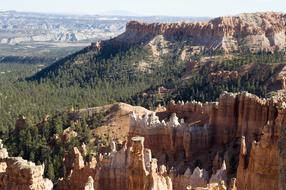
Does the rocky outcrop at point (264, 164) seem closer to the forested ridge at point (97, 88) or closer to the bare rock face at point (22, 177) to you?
the bare rock face at point (22, 177)

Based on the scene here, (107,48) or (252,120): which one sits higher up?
(252,120)

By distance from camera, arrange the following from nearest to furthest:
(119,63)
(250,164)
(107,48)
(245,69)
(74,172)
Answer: (250,164)
(74,172)
(245,69)
(119,63)
(107,48)

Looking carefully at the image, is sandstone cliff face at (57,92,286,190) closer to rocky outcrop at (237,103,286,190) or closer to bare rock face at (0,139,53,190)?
rocky outcrop at (237,103,286,190)

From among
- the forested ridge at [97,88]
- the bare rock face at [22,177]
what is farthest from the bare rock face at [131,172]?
the forested ridge at [97,88]

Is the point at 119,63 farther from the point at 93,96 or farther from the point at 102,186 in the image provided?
the point at 102,186

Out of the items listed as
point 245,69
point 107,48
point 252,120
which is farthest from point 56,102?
point 252,120

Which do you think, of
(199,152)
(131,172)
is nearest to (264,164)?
(131,172)

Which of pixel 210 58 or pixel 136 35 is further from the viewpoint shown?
pixel 136 35
